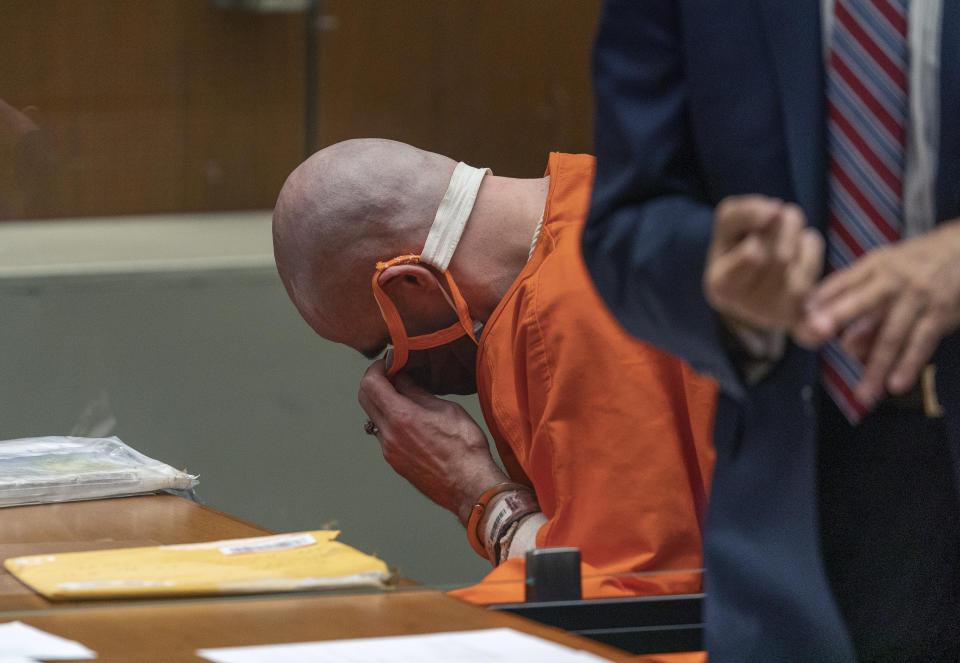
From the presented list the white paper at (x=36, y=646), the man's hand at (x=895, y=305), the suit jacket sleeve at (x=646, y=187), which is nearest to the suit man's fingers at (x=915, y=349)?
the man's hand at (x=895, y=305)

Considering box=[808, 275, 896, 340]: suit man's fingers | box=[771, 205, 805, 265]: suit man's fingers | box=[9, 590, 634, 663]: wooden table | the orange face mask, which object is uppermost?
box=[771, 205, 805, 265]: suit man's fingers

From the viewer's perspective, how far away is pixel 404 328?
6.09 ft

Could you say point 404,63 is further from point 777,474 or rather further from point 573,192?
point 777,474

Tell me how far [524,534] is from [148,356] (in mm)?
497

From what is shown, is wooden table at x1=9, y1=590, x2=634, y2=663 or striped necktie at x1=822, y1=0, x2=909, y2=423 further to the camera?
wooden table at x1=9, y1=590, x2=634, y2=663

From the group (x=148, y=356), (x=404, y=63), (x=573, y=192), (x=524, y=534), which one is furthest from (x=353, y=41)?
(x=524, y=534)

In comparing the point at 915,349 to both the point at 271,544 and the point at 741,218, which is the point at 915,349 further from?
the point at 271,544

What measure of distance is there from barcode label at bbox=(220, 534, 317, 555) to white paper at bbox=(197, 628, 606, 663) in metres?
0.36

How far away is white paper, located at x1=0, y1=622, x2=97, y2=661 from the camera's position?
99 centimetres

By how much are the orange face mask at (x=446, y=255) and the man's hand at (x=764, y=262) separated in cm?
103

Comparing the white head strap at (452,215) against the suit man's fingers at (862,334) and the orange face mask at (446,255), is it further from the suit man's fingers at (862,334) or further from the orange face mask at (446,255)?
the suit man's fingers at (862,334)

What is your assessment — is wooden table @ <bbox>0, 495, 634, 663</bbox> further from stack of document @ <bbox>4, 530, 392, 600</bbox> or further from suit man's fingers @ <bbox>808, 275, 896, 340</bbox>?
suit man's fingers @ <bbox>808, 275, 896, 340</bbox>

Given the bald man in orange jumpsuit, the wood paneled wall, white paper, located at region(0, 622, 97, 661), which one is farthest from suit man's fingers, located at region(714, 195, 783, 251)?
the wood paneled wall

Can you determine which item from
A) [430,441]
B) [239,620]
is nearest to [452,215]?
[430,441]
